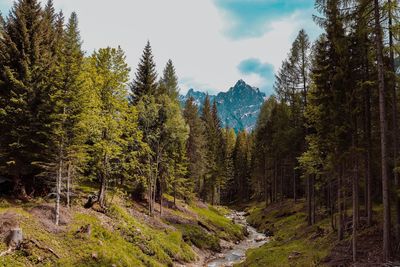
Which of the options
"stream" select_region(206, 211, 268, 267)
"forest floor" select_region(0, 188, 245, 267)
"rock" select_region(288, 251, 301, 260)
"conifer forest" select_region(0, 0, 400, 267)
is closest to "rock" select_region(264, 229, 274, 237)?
"stream" select_region(206, 211, 268, 267)

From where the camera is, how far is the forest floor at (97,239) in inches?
675

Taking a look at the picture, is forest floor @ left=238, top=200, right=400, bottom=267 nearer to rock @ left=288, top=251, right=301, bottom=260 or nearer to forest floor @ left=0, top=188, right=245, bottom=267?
rock @ left=288, top=251, right=301, bottom=260

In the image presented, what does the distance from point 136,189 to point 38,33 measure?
19321 mm

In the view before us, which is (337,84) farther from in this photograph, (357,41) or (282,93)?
(282,93)

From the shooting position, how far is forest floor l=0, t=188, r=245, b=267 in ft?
56.3

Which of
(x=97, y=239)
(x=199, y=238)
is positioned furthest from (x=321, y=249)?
(x=199, y=238)

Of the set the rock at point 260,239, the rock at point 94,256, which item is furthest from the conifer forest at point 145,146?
the rock at point 260,239

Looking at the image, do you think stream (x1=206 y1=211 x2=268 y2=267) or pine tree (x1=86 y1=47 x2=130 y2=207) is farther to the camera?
stream (x1=206 y1=211 x2=268 y2=267)

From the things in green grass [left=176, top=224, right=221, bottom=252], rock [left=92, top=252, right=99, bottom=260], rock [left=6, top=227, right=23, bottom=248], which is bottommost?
green grass [left=176, top=224, right=221, bottom=252]

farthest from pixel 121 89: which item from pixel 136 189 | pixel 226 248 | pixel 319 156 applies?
pixel 226 248

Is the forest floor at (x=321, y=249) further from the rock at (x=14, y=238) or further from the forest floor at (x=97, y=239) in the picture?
the rock at (x=14, y=238)

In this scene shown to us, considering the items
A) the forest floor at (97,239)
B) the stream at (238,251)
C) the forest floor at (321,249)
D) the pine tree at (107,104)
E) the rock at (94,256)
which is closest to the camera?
the forest floor at (97,239)

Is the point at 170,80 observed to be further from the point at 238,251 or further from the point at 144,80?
the point at 238,251

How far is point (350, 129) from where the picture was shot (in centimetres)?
1970
